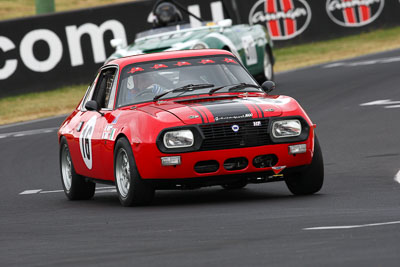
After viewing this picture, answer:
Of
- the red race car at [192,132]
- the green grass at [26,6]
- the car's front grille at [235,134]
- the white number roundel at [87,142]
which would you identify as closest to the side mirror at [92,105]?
the red race car at [192,132]

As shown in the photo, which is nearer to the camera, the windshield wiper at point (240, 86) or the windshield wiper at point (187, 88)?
the windshield wiper at point (187, 88)

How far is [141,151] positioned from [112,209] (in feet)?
2.40

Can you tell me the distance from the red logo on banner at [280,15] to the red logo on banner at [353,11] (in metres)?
0.75

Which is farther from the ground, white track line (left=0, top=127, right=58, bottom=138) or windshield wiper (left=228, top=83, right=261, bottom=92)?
windshield wiper (left=228, top=83, right=261, bottom=92)

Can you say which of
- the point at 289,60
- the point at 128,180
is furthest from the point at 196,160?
the point at 289,60

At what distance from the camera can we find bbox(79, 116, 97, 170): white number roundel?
417 inches

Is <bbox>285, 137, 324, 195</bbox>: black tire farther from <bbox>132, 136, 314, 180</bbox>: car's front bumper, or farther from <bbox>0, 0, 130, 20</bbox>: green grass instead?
<bbox>0, 0, 130, 20</bbox>: green grass

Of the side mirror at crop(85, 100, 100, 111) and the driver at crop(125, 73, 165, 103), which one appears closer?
the driver at crop(125, 73, 165, 103)

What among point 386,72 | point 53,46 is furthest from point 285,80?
point 53,46

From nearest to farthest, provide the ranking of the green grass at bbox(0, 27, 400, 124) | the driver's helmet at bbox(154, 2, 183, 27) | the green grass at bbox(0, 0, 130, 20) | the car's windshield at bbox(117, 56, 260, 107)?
the car's windshield at bbox(117, 56, 260, 107) → the driver's helmet at bbox(154, 2, 183, 27) → the green grass at bbox(0, 27, 400, 124) → the green grass at bbox(0, 0, 130, 20)

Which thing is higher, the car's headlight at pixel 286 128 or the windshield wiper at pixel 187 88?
the windshield wiper at pixel 187 88

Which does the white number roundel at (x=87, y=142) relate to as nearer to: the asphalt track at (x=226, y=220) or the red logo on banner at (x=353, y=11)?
the asphalt track at (x=226, y=220)

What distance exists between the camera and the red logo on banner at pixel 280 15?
29.2 m

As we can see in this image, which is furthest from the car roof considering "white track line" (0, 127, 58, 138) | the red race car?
"white track line" (0, 127, 58, 138)
